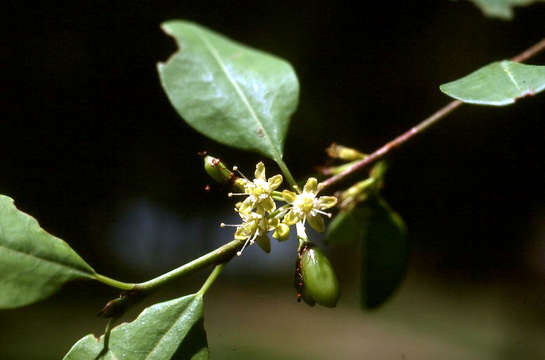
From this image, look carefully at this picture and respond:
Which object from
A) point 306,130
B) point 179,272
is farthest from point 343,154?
point 306,130

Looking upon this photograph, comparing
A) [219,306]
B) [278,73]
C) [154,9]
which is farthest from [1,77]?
[278,73]

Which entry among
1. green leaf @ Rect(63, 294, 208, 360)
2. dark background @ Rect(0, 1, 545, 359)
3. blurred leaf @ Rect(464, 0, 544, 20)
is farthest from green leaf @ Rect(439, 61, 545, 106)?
dark background @ Rect(0, 1, 545, 359)

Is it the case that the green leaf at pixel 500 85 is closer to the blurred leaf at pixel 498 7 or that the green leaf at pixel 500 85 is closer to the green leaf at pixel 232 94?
the green leaf at pixel 232 94

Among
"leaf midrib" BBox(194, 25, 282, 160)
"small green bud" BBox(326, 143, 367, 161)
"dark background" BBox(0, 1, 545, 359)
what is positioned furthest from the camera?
"dark background" BBox(0, 1, 545, 359)

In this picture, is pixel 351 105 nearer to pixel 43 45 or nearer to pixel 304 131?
pixel 304 131

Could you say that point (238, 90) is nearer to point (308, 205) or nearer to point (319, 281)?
point (308, 205)

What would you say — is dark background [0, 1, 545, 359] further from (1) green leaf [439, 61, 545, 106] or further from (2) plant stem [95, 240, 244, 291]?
(2) plant stem [95, 240, 244, 291]

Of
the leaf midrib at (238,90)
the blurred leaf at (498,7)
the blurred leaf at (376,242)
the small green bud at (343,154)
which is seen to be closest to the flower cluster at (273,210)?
the leaf midrib at (238,90)
